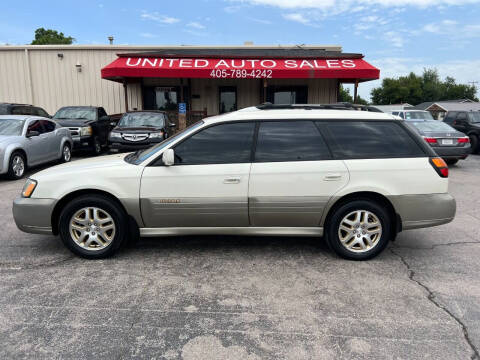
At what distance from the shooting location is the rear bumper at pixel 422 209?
3.98 metres

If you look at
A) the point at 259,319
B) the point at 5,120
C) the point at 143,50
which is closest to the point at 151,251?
the point at 259,319

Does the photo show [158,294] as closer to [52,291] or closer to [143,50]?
[52,291]

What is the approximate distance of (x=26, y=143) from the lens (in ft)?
30.1

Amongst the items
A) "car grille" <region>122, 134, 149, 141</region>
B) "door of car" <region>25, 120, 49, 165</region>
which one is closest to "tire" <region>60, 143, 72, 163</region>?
"door of car" <region>25, 120, 49, 165</region>

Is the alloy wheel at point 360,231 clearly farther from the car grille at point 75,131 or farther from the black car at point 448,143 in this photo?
the car grille at point 75,131

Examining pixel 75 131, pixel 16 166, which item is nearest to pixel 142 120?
pixel 75 131

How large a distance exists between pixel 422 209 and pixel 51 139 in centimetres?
978

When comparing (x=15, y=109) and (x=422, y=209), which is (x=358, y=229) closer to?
(x=422, y=209)

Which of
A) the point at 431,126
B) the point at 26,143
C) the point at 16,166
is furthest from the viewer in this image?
the point at 431,126

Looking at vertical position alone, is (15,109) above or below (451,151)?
above

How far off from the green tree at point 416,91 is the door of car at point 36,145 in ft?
385

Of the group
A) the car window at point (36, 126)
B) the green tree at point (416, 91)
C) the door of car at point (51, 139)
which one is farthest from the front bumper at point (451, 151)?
the green tree at point (416, 91)

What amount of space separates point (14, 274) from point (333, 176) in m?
3.45

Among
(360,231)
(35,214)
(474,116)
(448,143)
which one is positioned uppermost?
(474,116)
